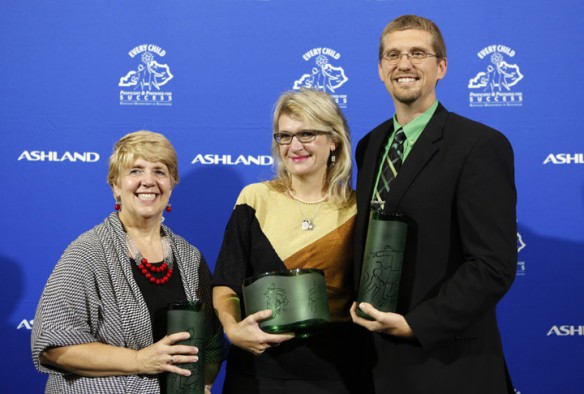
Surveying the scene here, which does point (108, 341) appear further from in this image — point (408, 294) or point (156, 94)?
point (156, 94)

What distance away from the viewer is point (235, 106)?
2719mm

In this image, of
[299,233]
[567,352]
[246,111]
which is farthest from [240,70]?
[567,352]

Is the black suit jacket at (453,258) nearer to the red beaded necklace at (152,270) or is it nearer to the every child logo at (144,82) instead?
the red beaded necklace at (152,270)

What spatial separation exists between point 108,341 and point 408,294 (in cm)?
82

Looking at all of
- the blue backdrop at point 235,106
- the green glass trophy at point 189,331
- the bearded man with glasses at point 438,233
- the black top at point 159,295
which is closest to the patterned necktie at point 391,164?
the bearded man with glasses at point 438,233

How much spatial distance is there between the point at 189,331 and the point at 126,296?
29 centimetres

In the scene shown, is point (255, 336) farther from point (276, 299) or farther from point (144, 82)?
point (144, 82)

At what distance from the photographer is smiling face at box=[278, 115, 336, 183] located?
74.2 inches

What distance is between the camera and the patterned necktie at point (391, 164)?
66.7 inches

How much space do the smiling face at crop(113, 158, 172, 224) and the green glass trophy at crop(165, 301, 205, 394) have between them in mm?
444

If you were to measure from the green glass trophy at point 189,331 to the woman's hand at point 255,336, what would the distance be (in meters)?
0.09

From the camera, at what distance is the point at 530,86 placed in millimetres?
2715

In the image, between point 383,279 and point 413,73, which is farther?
point 413,73

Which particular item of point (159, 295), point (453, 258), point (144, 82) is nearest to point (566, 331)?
point (453, 258)
